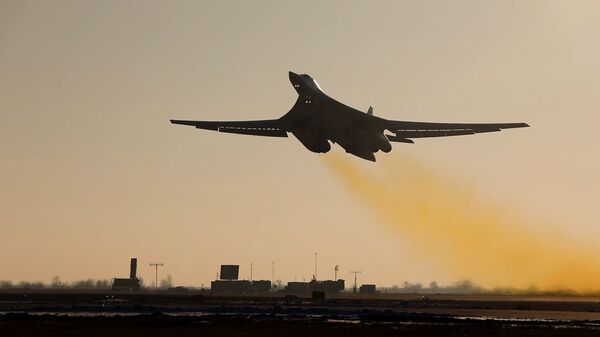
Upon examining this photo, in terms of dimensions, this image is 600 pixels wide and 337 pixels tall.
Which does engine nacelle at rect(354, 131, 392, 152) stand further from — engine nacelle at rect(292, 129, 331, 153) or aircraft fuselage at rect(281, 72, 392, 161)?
engine nacelle at rect(292, 129, 331, 153)

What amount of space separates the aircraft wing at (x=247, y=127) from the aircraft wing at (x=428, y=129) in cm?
1425

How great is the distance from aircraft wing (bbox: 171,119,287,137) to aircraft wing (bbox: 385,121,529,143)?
14248 millimetres

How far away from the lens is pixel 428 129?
116 m

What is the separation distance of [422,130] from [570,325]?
1658 inches

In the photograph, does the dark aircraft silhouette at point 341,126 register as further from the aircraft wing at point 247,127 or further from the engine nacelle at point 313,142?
the aircraft wing at point 247,127

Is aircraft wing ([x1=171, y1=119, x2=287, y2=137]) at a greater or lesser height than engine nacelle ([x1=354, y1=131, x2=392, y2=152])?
greater

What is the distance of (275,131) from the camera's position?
121m

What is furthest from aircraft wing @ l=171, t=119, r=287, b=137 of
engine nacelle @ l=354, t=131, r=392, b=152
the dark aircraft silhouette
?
engine nacelle @ l=354, t=131, r=392, b=152

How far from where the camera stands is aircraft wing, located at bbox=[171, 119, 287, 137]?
119 m

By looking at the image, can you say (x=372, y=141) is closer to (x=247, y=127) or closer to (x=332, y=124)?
(x=332, y=124)

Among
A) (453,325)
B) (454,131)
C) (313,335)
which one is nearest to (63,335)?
(313,335)

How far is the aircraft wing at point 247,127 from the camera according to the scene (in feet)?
390

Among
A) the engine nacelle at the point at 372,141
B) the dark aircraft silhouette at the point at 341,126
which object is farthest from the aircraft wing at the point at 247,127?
the engine nacelle at the point at 372,141

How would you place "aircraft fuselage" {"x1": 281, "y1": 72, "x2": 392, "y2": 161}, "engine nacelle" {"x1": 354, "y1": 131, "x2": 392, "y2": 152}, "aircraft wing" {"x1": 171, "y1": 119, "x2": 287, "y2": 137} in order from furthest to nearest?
"aircraft wing" {"x1": 171, "y1": 119, "x2": 287, "y2": 137} < "aircraft fuselage" {"x1": 281, "y1": 72, "x2": 392, "y2": 161} < "engine nacelle" {"x1": 354, "y1": 131, "x2": 392, "y2": 152}
